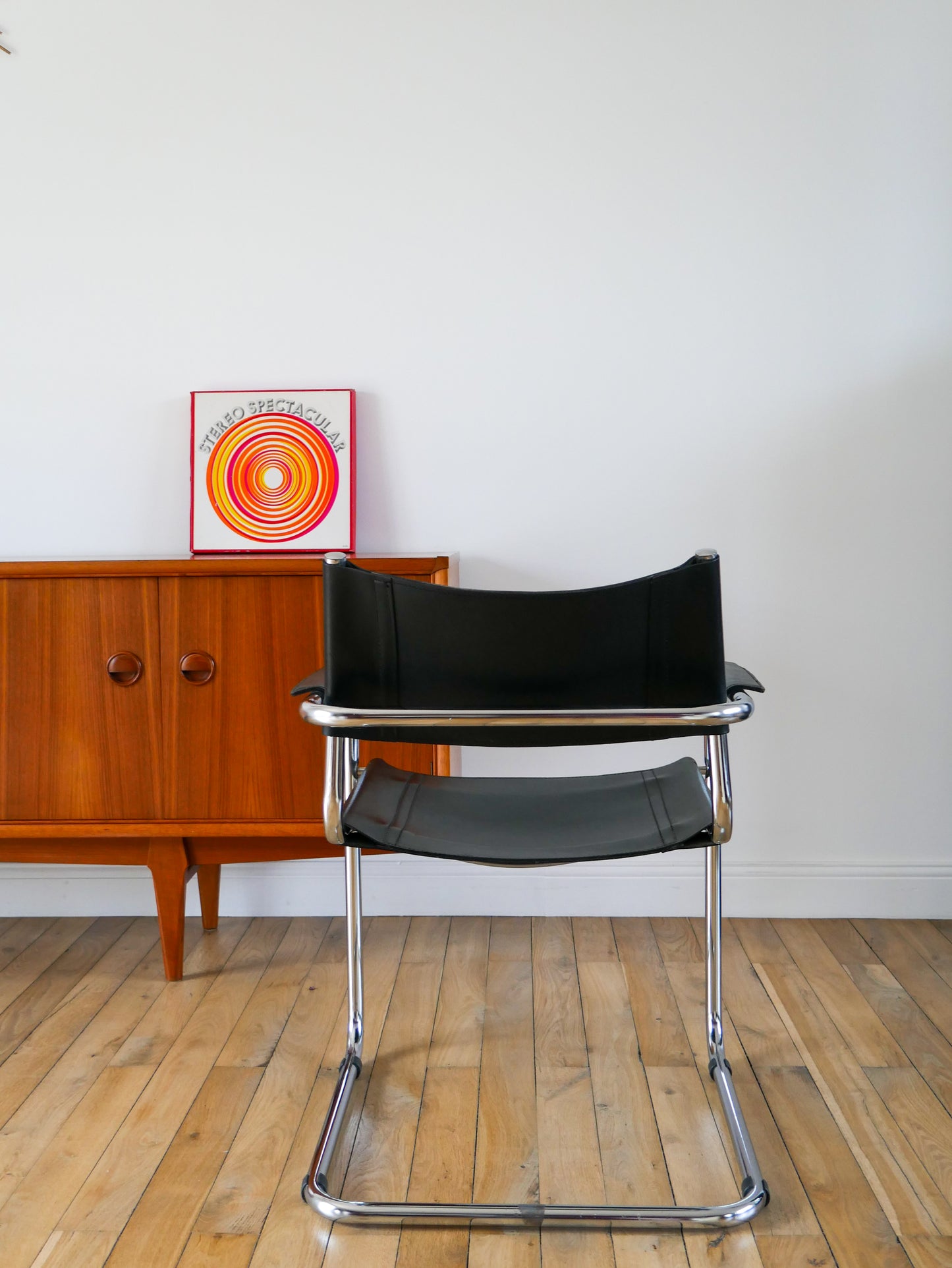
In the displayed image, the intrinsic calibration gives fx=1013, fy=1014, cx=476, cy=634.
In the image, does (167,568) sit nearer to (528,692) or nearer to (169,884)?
(169,884)

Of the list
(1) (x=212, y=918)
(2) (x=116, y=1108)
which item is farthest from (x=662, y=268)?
(2) (x=116, y=1108)

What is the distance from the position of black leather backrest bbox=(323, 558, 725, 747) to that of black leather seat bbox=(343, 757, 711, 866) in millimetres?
201

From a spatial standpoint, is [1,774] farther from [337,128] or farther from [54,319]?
[337,128]

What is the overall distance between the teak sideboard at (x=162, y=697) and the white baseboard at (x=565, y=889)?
1.36ft

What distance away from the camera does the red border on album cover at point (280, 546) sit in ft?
7.55

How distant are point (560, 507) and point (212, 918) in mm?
1255

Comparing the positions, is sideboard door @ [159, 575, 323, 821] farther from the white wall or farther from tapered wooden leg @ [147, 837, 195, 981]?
the white wall

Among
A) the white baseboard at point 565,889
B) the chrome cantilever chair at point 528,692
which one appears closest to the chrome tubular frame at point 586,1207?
the chrome cantilever chair at point 528,692

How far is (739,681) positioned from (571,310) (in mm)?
1178

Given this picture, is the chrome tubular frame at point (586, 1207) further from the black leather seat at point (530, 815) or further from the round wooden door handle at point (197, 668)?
the round wooden door handle at point (197, 668)

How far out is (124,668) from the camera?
1980mm

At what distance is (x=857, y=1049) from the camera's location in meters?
1.76

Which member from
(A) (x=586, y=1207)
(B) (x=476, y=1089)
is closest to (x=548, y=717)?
(A) (x=586, y=1207)

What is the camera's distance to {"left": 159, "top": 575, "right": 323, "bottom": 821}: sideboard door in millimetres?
1978
